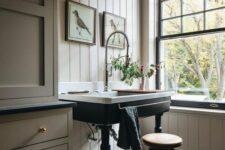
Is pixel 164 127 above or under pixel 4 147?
under

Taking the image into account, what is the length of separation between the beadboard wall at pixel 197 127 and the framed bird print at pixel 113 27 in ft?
3.14

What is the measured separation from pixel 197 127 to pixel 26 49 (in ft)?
6.20

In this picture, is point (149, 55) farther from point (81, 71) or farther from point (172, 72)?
point (81, 71)

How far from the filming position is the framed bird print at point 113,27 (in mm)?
2439

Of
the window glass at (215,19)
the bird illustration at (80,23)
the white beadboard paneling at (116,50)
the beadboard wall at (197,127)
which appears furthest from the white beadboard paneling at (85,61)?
the window glass at (215,19)

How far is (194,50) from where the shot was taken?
9.07 ft

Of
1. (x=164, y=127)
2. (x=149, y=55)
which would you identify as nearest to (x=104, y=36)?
(x=149, y=55)

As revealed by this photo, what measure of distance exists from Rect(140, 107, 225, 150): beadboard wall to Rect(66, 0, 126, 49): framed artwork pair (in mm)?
1041

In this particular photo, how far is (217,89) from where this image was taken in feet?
8.45

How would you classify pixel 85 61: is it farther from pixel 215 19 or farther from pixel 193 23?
pixel 215 19

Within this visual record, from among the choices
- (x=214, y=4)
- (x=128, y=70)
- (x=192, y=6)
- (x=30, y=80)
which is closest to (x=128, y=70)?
(x=128, y=70)

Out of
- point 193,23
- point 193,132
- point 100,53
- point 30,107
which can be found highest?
point 193,23

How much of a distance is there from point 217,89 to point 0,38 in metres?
2.23

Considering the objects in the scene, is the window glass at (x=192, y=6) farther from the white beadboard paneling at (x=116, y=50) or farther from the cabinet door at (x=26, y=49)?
the cabinet door at (x=26, y=49)
